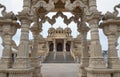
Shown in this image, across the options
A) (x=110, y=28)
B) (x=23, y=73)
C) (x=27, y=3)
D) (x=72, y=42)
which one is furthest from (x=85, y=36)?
(x=72, y=42)

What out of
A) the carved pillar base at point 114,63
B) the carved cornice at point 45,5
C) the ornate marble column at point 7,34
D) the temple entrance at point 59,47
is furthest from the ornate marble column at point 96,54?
the temple entrance at point 59,47

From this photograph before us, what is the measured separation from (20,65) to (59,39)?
39.2 metres

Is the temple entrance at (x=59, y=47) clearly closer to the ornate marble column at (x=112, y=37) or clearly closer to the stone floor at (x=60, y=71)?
the stone floor at (x=60, y=71)

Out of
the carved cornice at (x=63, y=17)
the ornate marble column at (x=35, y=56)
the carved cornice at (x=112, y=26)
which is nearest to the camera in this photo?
the carved cornice at (x=112, y=26)

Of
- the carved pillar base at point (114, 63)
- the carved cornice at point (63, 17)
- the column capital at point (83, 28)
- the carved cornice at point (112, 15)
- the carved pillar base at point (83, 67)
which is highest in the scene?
the carved cornice at point (63, 17)

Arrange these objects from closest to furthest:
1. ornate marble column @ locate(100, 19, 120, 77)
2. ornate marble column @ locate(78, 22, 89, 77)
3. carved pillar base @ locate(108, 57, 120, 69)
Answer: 1. carved pillar base @ locate(108, 57, 120, 69)
2. ornate marble column @ locate(100, 19, 120, 77)
3. ornate marble column @ locate(78, 22, 89, 77)

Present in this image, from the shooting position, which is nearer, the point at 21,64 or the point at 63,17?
the point at 21,64

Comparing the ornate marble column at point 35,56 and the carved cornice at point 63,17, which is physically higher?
the carved cornice at point 63,17

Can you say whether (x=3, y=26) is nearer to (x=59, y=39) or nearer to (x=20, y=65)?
(x=20, y=65)

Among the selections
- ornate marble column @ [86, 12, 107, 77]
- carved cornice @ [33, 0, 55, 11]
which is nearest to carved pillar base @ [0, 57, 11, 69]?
carved cornice @ [33, 0, 55, 11]

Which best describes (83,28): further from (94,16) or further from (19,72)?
(19,72)

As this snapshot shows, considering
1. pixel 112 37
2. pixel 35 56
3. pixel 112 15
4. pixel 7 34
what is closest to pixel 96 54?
pixel 112 37

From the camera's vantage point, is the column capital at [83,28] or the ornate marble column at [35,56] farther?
the column capital at [83,28]

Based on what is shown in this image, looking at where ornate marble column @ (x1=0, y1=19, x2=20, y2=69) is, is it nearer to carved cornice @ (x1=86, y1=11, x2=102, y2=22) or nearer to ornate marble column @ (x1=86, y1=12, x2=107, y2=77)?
carved cornice @ (x1=86, y1=11, x2=102, y2=22)
